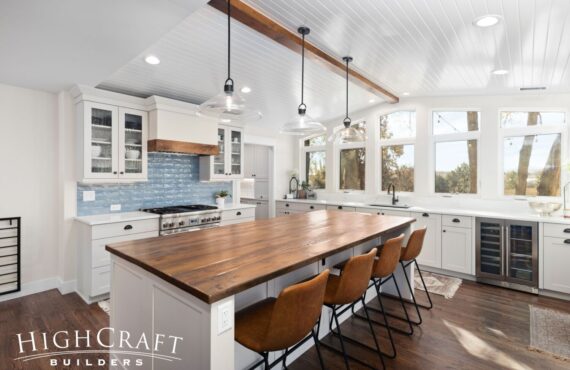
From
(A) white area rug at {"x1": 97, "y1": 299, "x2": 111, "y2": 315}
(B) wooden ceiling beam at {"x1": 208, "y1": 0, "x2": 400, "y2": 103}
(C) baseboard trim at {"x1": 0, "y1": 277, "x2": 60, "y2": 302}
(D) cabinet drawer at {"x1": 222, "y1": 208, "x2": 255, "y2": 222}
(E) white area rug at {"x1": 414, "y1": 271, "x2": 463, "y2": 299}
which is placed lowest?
(A) white area rug at {"x1": 97, "y1": 299, "x2": 111, "y2": 315}

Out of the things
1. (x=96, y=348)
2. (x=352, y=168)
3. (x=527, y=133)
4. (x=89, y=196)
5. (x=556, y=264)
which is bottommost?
(x=96, y=348)

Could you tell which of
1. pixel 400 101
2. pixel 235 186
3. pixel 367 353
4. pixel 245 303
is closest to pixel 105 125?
pixel 235 186

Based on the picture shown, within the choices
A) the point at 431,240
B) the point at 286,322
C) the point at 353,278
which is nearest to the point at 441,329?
the point at 353,278

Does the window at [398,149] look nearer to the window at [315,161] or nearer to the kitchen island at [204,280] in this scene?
the window at [315,161]

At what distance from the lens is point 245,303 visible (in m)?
1.92

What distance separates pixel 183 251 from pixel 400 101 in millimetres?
4701

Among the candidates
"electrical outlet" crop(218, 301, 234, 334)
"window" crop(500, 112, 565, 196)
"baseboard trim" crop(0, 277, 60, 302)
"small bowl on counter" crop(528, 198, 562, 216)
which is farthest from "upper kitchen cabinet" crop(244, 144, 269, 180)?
"electrical outlet" crop(218, 301, 234, 334)

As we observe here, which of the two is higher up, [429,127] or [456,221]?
[429,127]

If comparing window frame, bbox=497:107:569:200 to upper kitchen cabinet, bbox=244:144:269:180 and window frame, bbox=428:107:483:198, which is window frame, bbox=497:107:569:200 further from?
upper kitchen cabinet, bbox=244:144:269:180

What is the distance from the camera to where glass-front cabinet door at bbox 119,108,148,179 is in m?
3.64

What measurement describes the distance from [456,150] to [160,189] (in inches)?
182

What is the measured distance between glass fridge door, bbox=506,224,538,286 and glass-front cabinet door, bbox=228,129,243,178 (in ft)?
12.8

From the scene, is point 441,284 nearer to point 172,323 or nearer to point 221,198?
point 221,198

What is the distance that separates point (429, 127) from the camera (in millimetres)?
4930
